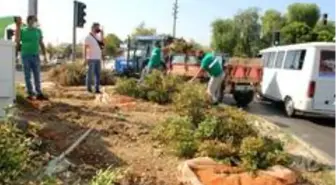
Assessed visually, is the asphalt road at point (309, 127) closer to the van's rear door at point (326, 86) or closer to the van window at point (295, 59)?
the van's rear door at point (326, 86)

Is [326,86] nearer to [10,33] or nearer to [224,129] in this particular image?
[224,129]

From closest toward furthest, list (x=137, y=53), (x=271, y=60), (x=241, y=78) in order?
(x=241, y=78)
(x=271, y=60)
(x=137, y=53)

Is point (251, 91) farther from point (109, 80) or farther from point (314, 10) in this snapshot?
point (314, 10)

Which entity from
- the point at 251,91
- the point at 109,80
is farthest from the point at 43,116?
the point at 109,80

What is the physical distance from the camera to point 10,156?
166 inches

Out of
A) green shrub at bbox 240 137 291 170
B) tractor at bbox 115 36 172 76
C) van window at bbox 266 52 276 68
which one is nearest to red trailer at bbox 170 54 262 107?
van window at bbox 266 52 276 68

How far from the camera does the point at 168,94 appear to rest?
1455cm

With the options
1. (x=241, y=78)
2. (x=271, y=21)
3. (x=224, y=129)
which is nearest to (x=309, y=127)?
(x=241, y=78)

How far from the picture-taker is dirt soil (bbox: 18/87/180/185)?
745cm

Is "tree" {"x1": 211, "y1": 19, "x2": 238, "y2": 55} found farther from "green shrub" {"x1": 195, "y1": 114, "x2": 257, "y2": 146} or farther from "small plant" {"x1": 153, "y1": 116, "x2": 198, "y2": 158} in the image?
"green shrub" {"x1": 195, "y1": 114, "x2": 257, "y2": 146}

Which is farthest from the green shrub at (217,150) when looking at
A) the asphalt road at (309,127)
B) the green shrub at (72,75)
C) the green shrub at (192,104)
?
the green shrub at (72,75)

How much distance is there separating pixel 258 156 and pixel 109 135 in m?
2.45

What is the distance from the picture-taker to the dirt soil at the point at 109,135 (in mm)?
7449

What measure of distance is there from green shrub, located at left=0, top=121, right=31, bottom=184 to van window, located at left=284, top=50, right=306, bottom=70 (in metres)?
12.7
